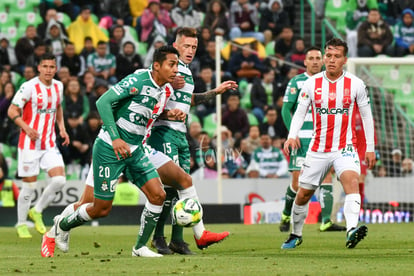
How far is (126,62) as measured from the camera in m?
22.1

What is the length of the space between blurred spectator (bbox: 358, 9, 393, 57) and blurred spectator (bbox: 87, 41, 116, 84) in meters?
5.61

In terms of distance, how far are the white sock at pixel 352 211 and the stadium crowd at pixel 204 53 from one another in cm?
792

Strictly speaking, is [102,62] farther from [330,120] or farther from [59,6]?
[330,120]

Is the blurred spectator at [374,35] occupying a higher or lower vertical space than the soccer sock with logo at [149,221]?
higher

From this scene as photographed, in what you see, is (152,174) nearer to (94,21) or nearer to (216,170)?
(216,170)

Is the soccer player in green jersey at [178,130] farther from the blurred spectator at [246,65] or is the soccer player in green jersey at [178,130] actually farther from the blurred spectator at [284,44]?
the blurred spectator at [284,44]

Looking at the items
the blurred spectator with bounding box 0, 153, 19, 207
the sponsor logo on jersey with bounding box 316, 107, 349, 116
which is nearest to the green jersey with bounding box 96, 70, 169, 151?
the sponsor logo on jersey with bounding box 316, 107, 349, 116

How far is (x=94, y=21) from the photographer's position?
23359 mm

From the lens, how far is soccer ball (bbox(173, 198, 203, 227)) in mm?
9477

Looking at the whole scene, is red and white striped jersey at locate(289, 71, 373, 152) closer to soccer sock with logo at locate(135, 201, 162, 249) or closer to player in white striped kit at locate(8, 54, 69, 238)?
soccer sock with logo at locate(135, 201, 162, 249)

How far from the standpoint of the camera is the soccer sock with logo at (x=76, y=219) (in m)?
9.53

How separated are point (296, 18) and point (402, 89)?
15.8 feet

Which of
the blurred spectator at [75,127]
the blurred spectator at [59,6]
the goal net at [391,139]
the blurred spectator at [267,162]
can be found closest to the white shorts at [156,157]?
the goal net at [391,139]

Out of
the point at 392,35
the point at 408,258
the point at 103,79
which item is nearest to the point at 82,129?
the point at 103,79
